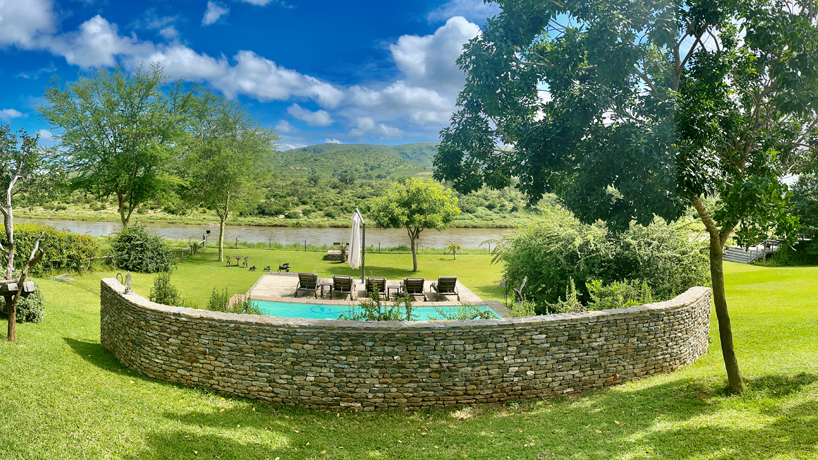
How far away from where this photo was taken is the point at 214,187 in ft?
73.5

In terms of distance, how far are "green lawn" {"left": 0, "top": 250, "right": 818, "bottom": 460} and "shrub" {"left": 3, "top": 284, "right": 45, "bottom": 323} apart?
2.98ft

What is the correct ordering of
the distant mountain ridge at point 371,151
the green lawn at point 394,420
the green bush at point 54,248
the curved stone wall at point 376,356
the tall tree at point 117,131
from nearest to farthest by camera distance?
the green lawn at point 394,420 → the curved stone wall at point 376,356 → the green bush at point 54,248 → the tall tree at point 117,131 → the distant mountain ridge at point 371,151

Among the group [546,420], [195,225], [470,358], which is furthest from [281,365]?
[195,225]

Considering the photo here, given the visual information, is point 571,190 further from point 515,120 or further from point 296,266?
point 296,266

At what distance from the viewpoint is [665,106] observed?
6.13 meters

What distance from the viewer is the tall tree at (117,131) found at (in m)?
19.1

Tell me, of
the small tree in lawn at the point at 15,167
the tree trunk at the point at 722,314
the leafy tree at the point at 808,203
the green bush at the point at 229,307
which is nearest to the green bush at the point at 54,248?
the small tree in lawn at the point at 15,167

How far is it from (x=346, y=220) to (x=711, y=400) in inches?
1952

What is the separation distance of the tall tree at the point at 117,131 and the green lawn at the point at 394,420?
1430 centimetres

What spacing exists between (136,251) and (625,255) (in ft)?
55.2

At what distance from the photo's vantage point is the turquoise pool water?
38.6 feet

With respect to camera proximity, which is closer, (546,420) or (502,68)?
(546,420)

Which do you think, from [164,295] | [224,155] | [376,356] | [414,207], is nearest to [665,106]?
[376,356]

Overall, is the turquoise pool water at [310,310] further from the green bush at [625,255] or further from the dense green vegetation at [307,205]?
the dense green vegetation at [307,205]
